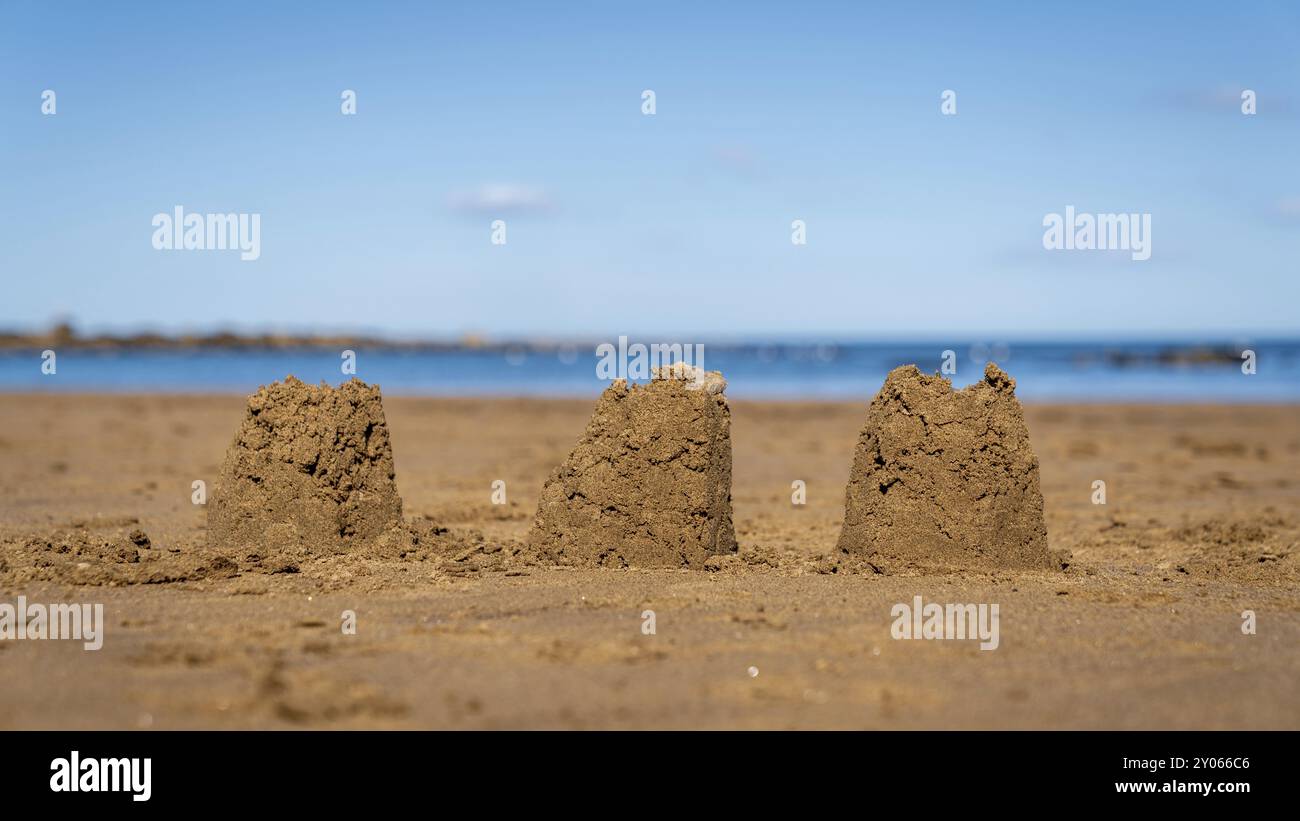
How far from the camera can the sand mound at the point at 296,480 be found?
7.03m

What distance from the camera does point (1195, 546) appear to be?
802cm

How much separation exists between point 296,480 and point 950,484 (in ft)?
13.4

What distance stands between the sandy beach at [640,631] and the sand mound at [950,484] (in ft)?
0.81

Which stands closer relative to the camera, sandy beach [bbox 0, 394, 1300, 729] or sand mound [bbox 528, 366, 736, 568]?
sandy beach [bbox 0, 394, 1300, 729]

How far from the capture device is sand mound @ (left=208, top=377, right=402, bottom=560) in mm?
7027

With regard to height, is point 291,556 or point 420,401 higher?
point 420,401

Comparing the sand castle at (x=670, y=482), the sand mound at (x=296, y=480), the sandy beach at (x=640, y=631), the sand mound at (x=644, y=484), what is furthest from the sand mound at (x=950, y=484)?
the sand mound at (x=296, y=480)

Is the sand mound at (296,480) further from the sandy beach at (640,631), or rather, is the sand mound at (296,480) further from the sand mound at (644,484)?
the sand mound at (644,484)

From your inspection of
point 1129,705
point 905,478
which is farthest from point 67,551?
point 1129,705

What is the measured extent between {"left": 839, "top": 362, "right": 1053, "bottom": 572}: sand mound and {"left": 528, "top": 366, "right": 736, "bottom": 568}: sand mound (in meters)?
1.01

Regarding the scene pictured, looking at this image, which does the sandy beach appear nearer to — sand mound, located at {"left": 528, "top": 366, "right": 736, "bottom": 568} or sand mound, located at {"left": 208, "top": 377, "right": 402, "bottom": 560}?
sand mound, located at {"left": 528, "top": 366, "right": 736, "bottom": 568}

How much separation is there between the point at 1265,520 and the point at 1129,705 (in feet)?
19.3

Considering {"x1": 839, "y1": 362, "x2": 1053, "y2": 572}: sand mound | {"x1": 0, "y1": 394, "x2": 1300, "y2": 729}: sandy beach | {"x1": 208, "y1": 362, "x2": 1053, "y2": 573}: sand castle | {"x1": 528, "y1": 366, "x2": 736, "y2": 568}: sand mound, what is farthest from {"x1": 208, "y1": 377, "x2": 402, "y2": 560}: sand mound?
{"x1": 839, "y1": 362, "x2": 1053, "y2": 572}: sand mound
